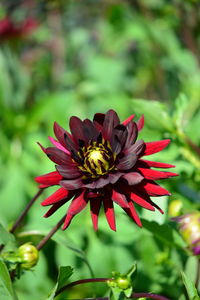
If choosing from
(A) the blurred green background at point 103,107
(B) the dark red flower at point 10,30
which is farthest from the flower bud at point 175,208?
(B) the dark red flower at point 10,30

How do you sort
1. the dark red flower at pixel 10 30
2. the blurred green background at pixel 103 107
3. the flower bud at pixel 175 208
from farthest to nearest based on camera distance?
the dark red flower at pixel 10 30 → the blurred green background at pixel 103 107 → the flower bud at pixel 175 208

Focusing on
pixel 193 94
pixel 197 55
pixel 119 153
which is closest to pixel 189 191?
pixel 119 153

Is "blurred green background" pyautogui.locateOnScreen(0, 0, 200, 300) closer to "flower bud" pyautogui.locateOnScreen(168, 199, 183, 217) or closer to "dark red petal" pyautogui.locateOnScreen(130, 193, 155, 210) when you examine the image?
"flower bud" pyautogui.locateOnScreen(168, 199, 183, 217)

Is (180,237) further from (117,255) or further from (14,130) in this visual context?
(14,130)

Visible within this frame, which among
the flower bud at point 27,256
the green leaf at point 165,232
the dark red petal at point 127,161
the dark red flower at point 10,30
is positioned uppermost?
the dark red flower at point 10,30

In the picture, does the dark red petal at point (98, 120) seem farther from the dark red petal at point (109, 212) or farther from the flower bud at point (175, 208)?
the flower bud at point (175, 208)

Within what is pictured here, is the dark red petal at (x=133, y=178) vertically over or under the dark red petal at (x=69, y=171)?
under
